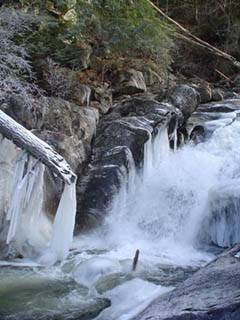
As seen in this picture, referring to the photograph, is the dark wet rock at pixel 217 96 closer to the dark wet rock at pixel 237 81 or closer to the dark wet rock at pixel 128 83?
the dark wet rock at pixel 237 81

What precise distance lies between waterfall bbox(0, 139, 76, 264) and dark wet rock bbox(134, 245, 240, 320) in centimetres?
223

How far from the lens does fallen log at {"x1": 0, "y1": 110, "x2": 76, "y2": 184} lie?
7203mm

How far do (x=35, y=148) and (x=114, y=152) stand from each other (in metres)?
2.67

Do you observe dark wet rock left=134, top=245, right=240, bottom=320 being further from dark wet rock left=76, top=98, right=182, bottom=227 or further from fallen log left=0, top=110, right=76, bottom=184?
dark wet rock left=76, top=98, right=182, bottom=227

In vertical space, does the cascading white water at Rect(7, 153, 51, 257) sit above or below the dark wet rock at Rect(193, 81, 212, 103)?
below

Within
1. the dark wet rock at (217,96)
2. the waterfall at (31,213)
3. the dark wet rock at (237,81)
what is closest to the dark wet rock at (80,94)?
the waterfall at (31,213)

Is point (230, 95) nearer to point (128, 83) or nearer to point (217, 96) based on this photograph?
point (217, 96)

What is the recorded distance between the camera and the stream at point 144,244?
6262mm

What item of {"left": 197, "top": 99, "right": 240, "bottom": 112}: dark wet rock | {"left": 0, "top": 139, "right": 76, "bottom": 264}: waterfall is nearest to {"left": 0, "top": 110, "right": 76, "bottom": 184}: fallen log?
{"left": 0, "top": 139, "right": 76, "bottom": 264}: waterfall

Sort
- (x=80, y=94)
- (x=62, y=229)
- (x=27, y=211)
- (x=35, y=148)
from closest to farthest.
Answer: (x=35, y=148)
(x=62, y=229)
(x=27, y=211)
(x=80, y=94)

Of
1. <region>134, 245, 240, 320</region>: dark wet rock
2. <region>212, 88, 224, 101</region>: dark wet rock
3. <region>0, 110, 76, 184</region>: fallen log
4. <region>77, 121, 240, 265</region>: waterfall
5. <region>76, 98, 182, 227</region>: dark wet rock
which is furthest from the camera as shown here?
<region>212, 88, 224, 101</region>: dark wet rock

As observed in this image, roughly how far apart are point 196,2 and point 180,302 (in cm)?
1450

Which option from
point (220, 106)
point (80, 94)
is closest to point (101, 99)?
point (80, 94)

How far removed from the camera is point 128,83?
12.0 metres
